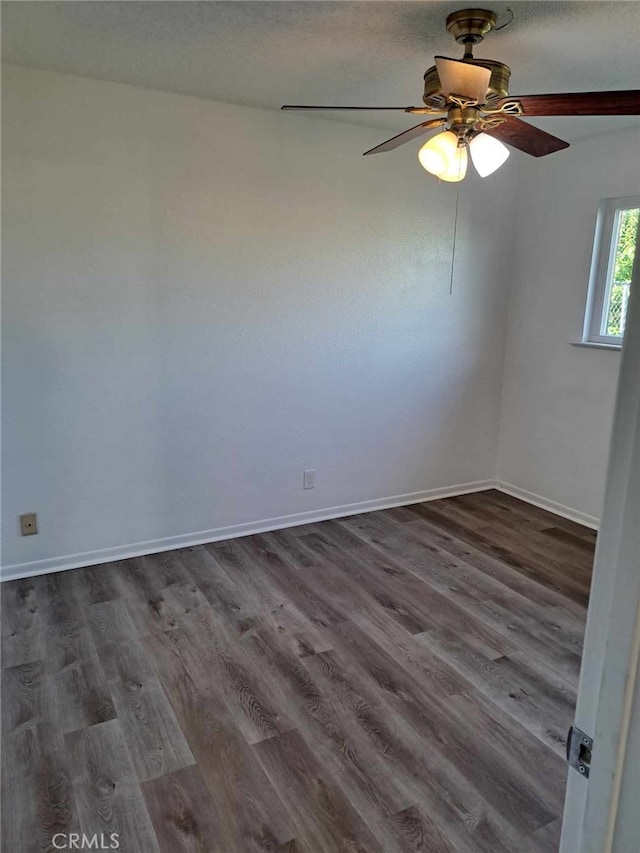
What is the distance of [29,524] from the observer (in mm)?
3053

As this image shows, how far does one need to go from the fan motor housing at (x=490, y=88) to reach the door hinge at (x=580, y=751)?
6.56ft

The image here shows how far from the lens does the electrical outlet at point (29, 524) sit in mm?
3037

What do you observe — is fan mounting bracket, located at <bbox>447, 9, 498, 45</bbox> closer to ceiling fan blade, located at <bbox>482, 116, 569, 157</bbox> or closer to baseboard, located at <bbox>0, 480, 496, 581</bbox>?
ceiling fan blade, located at <bbox>482, 116, 569, 157</bbox>

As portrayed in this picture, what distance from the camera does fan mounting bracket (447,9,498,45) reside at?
6.68ft

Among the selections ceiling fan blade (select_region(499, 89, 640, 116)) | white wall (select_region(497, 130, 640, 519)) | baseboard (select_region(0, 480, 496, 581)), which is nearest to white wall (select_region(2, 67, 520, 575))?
A: baseboard (select_region(0, 480, 496, 581))

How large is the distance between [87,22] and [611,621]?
2.62 m

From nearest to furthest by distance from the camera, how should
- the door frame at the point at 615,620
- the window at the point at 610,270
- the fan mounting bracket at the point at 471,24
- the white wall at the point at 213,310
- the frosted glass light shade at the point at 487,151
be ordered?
the door frame at the point at 615,620, the fan mounting bracket at the point at 471,24, the frosted glass light shade at the point at 487,151, the white wall at the point at 213,310, the window at the point at 610,270

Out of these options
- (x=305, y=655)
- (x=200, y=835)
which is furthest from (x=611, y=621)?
(x=305, y=655)

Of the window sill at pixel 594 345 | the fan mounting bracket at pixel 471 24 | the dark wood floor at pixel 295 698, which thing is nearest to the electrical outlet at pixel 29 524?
the dark wood floor at pixel 295 698

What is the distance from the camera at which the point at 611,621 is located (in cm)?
63

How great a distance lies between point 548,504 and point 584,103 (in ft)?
9.42

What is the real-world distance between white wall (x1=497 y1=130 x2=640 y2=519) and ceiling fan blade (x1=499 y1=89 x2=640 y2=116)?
5.67 ft

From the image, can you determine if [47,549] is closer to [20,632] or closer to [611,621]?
[20,632]

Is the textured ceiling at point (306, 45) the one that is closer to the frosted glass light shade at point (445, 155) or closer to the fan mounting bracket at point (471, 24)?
the fan mounting bracket at point (471, 24)
